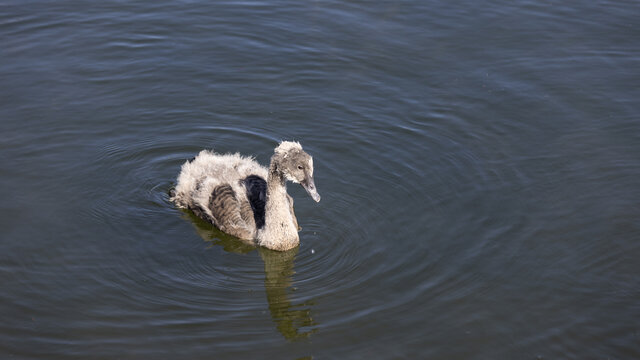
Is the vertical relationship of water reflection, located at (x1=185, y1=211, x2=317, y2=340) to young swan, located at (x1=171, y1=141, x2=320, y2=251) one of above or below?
below

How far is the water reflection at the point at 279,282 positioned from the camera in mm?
8859

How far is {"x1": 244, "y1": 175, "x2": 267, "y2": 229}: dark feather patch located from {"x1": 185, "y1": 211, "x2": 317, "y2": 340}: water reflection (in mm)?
536

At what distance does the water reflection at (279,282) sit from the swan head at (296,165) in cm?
98

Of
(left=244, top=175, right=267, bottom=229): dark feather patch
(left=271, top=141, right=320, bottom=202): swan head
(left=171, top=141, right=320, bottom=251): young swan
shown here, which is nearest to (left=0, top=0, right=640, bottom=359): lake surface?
(left=171, top=141, right=320, bottom=251): young swan

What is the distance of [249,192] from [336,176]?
1.38m

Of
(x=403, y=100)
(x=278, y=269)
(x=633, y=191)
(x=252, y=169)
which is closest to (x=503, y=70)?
(x=403, y=100)

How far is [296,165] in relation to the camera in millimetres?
9812

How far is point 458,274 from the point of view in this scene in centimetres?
969

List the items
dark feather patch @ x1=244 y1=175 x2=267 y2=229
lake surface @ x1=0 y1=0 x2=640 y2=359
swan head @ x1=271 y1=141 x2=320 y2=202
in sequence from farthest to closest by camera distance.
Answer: dark feather patch @ x1=244 y1=175 x2=267 y2=229
swan head @ x1=271 y1=141 x2=320 y2=202
lake surface @ x1=0 y1=0 x2=640 y2=359

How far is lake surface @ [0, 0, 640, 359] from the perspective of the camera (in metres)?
8.86

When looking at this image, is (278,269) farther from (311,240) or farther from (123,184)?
(123,184)

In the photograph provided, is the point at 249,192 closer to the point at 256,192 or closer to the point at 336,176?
the point at 256,192

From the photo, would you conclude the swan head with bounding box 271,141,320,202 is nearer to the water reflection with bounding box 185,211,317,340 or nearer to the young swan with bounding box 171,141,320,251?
the young swan with bounding box 171,141,320,251

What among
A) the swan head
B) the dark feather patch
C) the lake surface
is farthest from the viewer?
the dark feather patch
